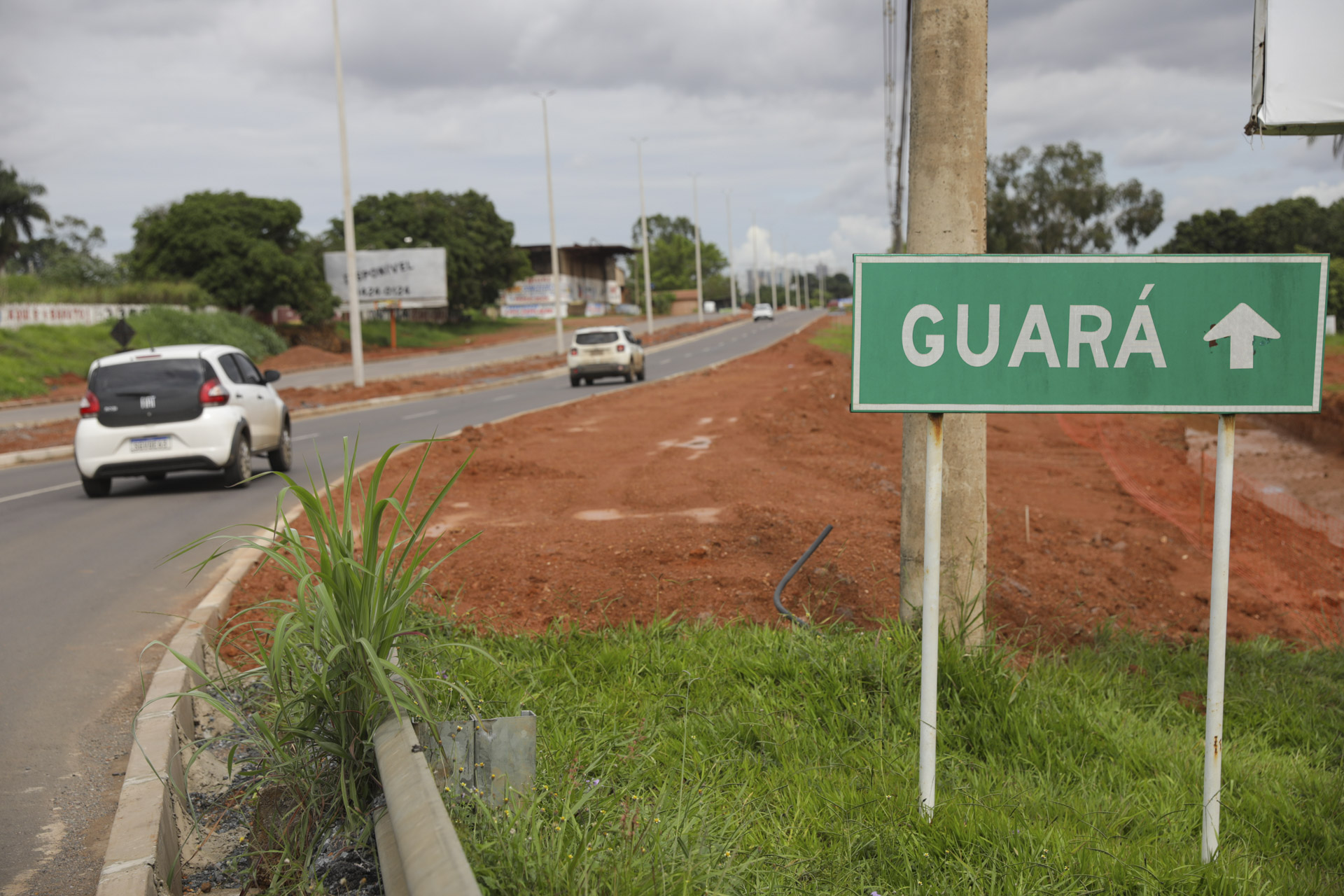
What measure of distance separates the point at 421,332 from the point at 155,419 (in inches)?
2250

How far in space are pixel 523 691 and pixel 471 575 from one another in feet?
7.46

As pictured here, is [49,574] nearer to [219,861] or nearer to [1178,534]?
[219,861]

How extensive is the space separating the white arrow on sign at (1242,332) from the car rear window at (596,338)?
94.6 ft

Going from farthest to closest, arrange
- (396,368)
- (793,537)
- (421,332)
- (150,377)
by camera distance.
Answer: (421,332) → (396,368) → (150,377) → (793,537)

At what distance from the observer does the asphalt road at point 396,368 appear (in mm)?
26656

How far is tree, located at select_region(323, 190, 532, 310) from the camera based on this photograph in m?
69.6

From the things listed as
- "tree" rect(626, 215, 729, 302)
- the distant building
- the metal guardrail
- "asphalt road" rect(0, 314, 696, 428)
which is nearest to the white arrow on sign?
the metal guardrail

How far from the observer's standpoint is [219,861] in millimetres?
3564

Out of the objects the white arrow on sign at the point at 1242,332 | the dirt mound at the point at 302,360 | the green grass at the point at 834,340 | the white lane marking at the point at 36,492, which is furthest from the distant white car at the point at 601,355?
the white arrow on sign at the point at 1242,332

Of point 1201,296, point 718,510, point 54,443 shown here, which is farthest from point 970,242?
point 54,443

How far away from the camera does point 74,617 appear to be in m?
6.80

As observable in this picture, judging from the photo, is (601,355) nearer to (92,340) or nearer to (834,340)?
(834,340)

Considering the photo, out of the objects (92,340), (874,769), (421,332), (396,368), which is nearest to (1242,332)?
(874,769)

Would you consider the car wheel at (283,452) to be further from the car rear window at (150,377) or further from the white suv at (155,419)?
the car rear window at (150,377)
